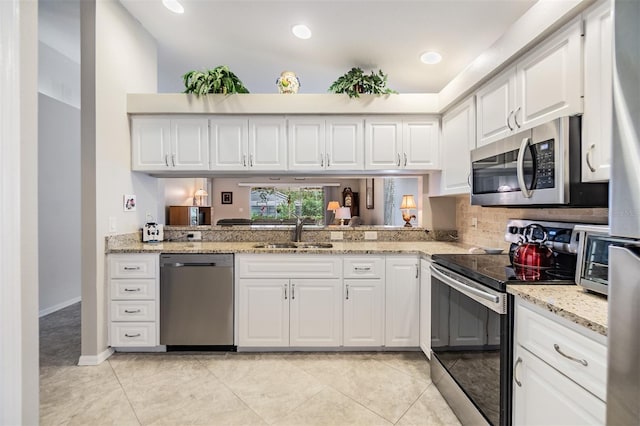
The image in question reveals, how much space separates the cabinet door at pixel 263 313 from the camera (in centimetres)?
270

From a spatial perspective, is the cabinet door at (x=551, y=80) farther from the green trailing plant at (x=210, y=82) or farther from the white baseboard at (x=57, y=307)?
the white baseboard at (x=57, y=307)

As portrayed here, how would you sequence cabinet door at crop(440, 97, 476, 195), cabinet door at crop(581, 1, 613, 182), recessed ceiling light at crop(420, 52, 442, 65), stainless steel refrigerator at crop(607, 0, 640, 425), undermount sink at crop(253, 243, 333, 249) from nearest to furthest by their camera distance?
1. stainless steel refrigerator at crop(607, 0, 640, 425)
2. cabinet door at crop(581, 1, 613, 182)
3. cabinet door at crop(440, 97, 476, 195)
4. undermount sink at crop(253, 243, 333, 249)
5. recessed ceiling light at crop(420, 52, 442, 65)

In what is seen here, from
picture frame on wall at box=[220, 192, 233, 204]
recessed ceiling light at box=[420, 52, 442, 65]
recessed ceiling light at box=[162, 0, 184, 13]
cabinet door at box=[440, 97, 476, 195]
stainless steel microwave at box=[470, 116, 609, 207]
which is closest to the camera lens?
stainless steel microwave at box=[470, 116, 609, 207]

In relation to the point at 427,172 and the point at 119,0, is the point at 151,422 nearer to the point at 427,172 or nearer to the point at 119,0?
the point at 427,172

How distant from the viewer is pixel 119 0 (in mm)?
2771

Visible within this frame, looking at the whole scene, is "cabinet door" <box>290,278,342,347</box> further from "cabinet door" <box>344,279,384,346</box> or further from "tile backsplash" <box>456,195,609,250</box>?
"tile backsplash" <box>456,195,609,250</box>

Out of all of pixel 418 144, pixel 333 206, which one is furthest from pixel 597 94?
pixel 333 206

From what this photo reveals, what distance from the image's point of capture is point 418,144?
3.03 metres

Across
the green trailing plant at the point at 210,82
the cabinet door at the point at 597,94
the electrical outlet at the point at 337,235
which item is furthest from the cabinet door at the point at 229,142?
the cabinet door at the point at 597,94

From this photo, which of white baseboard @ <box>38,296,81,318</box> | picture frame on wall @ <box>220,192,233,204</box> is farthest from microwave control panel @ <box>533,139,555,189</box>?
white baseboard @ <box>38,296,81,318</box>

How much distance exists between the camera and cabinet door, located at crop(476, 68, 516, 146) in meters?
2.00

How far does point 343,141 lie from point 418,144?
27.9 inches

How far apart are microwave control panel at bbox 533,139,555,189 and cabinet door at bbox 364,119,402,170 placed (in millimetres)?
1486

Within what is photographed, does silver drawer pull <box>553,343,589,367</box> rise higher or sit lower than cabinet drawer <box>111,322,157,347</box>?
higher
